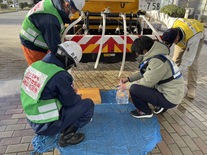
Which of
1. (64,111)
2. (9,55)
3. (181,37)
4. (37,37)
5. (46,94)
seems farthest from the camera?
(9,55)

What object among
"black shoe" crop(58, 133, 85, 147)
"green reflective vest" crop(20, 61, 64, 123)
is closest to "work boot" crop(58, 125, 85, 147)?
"black shoe" crop(58, 133, 85, 147)

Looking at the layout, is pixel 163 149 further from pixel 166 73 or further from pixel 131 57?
pixel 131 57

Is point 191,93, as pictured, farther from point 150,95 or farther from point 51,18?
point 51,18

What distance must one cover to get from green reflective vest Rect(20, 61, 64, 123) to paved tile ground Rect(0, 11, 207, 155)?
0.52m

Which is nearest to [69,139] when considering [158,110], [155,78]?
[155,78]

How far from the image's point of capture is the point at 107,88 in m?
3.90

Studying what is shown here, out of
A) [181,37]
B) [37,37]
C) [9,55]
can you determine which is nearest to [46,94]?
[37,37]

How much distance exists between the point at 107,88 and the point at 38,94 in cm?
213

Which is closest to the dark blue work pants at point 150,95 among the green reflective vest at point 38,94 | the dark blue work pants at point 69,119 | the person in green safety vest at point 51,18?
the dark blue work pants at point 69,119

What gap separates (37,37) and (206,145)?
2605 millimetres

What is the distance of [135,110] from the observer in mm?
2963

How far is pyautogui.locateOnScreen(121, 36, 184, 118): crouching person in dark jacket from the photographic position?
95.7 inches

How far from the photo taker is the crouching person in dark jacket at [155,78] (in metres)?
2.43

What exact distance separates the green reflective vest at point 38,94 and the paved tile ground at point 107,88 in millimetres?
518
